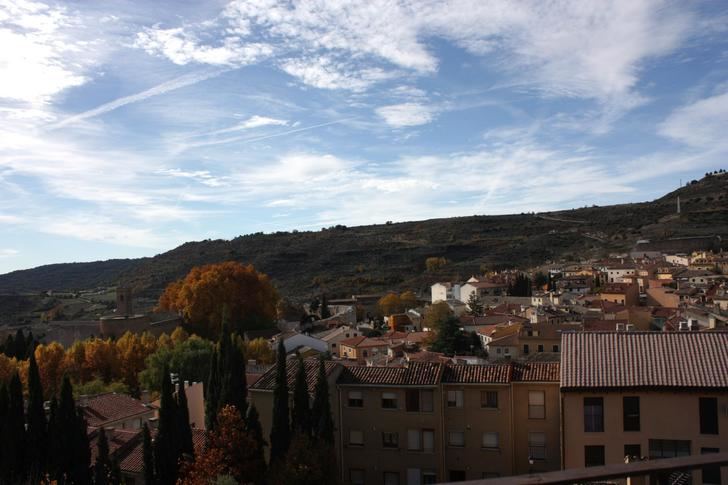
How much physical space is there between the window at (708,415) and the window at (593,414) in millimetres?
2150

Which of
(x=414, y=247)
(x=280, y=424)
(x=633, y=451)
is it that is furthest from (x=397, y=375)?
(x=414, y=247)

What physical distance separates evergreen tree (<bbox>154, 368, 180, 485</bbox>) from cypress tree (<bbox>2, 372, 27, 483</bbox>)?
3.83 metres

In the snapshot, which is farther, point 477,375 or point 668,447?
point 477,375

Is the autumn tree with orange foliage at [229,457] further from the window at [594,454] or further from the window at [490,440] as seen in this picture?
the window at [594,454]

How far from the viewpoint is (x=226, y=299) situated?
55219mm

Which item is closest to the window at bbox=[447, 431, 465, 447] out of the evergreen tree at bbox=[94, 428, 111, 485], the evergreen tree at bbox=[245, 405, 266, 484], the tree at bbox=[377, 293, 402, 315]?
the evergreen tree at bbox=[245, 405, 266, 484]

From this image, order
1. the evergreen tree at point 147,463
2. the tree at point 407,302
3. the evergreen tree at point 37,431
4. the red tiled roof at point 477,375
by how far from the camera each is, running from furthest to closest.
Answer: the tree at point 407,302 < the red tiled roof at point 477,375 < the evergreen tree at point 37,431 < the evergreen tree at point 147,463

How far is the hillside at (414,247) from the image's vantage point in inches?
3912

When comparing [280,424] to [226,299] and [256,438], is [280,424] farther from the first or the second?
[226,299]

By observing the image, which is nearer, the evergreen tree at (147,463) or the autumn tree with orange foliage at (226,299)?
the evergreen tree at (147,463)

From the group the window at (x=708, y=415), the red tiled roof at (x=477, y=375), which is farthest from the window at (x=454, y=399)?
the window at (x=708, y=415)

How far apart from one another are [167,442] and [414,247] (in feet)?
332

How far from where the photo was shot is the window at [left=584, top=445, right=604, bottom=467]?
52.2ft

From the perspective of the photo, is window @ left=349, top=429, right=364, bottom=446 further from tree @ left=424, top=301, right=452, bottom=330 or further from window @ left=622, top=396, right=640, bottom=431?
tree @ left=424, top=301, right=452, bottom=330
